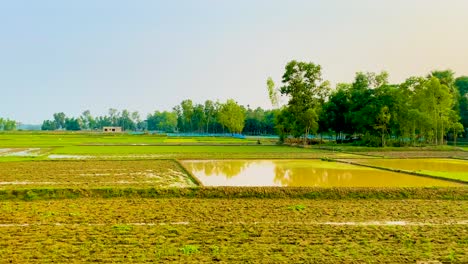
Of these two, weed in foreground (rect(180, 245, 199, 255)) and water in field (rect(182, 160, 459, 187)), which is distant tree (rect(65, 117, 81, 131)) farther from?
weed in foreground (rect(180, 245, 199, 255))

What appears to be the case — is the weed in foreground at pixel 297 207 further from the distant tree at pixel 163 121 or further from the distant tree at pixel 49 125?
the distant tree at pixel 49 125

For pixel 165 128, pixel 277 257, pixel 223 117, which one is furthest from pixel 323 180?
pixel 165 128

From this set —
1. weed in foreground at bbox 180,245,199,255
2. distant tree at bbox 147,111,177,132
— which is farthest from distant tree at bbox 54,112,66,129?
weed in foreground at bbox 180,245,199,255

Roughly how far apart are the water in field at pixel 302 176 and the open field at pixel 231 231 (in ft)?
13.5

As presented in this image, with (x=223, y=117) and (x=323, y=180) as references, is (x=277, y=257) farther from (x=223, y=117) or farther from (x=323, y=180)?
(x=223, y=117)

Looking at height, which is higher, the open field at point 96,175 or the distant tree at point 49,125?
the distant tree at point 49,125

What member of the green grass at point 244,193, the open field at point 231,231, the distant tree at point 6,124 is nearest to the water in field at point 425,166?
the green grass at point 244,193

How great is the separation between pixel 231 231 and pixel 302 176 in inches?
453

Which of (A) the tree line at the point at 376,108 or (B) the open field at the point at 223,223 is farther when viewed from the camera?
(A) the tree line at the point at 376,108

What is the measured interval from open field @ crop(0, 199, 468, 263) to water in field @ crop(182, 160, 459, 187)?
13.5ft

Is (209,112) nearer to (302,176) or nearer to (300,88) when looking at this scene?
(300,88)

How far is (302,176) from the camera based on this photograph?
812 inches

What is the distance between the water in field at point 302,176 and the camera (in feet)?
59.2

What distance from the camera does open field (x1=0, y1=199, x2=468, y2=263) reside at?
7.86 meters
